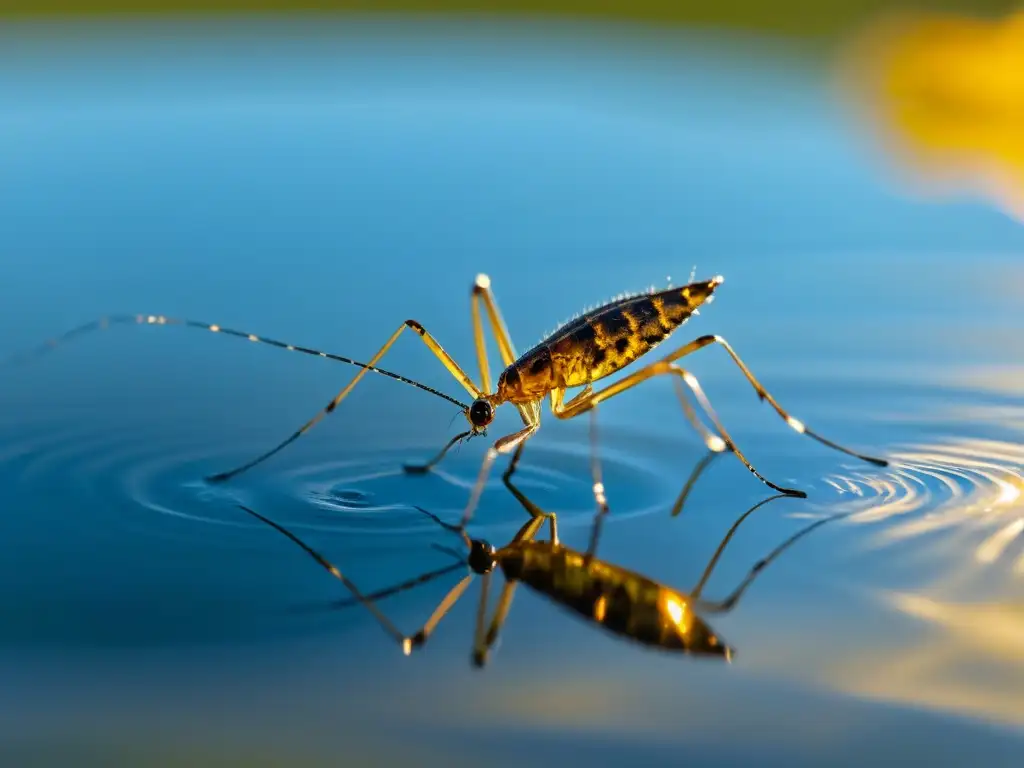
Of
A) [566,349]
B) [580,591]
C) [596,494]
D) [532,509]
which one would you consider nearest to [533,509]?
[532,509]

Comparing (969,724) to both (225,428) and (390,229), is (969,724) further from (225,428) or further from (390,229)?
(390,229)

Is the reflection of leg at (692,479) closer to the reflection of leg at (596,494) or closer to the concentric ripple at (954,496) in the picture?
the reflection of leg at (596,494)

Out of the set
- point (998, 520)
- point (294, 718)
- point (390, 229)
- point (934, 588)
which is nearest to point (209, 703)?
point (294, 718)

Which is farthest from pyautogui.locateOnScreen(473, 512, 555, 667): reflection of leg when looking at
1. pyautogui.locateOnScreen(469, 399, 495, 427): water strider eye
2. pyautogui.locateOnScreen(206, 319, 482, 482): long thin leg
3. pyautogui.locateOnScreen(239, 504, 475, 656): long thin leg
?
pyautogui.locateOnScreen(469, 399, 495, 427): water strider eye

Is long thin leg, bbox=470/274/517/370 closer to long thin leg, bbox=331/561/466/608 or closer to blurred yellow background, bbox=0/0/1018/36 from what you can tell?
long thin leg, bbox=331/561/466/608

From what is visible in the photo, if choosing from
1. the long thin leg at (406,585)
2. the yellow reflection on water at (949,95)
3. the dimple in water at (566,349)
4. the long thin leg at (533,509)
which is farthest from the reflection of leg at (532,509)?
the yellow reflection on water at (949,95)

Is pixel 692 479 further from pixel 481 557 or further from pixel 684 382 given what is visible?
pixel 481 557
